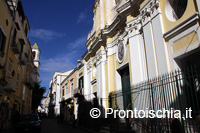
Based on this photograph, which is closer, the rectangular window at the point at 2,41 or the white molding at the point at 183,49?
the white molding at the point at 183,49

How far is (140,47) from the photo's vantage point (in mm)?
9961

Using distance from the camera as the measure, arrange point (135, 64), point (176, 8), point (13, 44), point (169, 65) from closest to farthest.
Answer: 1. point (169, 65)
2. point (176, 8)
3. point (135, 64)
4. point (13, 44)

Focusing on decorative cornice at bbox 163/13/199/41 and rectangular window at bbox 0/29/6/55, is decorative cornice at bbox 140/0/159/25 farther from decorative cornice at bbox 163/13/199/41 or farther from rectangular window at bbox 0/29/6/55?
rectangular window at bbox 0/29/6/55

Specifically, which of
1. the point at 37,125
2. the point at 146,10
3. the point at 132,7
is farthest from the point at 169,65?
the point at 37,125

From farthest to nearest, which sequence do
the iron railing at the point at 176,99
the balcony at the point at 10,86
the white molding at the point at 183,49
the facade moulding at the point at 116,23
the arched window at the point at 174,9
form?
the balcony at the point at 10,86, the facade moulding at the point at 116,23, the arched window at the point at 174,9, the white molding at the point at 183,49, the iron railing at the point at 176,99

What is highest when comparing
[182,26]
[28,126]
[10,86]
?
[182,26]

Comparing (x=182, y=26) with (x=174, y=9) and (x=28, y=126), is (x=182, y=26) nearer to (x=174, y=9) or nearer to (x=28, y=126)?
(x=174, y=9)

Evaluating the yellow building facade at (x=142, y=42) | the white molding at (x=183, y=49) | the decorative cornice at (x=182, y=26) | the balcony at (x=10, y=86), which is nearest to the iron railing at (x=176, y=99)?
the white molding at (x=183, y=49)

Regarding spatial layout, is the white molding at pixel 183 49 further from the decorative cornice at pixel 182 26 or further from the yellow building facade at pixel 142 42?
the decorative cornice at pixel 182 26

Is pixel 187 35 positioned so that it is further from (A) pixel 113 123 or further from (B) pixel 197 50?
(A) pixel 113 123

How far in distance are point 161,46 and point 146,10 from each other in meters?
2.33

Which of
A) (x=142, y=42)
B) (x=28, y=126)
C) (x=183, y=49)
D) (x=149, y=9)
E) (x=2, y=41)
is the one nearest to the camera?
(x=183, y=49)

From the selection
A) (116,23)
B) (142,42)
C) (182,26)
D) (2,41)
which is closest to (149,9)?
(142,42)

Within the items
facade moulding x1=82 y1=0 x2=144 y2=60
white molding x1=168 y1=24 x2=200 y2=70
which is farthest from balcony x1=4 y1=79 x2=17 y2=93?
white molding x1=168 y1=24 x2=200 y2=70
